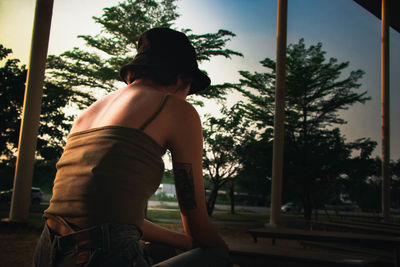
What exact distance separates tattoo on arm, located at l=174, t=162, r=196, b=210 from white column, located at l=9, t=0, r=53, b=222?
22.7 ft

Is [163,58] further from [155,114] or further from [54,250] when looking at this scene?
[54,250]

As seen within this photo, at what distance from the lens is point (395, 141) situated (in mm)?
13305

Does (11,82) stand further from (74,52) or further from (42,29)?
(42,29)

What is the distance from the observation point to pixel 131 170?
1.01m

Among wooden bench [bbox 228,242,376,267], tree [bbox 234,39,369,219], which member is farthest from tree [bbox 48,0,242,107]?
wooden bench [bbox 228,242,376,267]

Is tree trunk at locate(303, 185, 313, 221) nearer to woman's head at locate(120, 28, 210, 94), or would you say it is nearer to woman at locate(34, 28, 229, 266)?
woman at locate(34, 28, 229, 266)

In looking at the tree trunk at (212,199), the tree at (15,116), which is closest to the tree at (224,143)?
the tree trunk at (212,199)

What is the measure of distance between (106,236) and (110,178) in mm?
169

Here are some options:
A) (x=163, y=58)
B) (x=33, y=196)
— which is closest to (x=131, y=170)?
(x=163, y=58)

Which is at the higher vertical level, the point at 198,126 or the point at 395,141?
the point at 395,141

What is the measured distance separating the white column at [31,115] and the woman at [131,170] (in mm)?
6678

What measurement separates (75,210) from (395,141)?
48.8 ft

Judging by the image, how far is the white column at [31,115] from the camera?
707 cm

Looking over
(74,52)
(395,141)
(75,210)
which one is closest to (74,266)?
(75,210)
